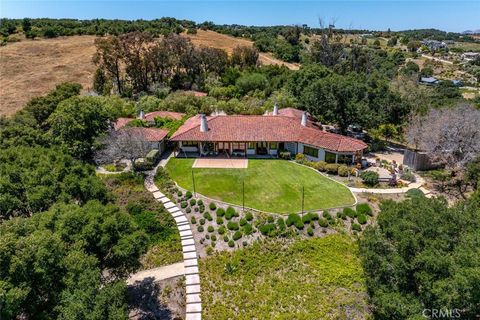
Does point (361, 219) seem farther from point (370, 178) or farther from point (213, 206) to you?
point (213, 206)

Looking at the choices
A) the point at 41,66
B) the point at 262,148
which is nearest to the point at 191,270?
the point at 262,148

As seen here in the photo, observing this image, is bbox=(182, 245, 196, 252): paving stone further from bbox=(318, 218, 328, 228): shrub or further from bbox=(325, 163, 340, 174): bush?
bbox=(325, 163, 340, 174): bush

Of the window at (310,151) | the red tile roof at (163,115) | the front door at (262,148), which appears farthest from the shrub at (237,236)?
the red tile roof at (163,115)

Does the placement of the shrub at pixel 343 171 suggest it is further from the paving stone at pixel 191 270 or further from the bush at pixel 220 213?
A: the paving stone at pixel 191 270

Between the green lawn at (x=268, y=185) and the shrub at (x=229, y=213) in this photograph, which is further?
the green lawn at (x=268, y=185)

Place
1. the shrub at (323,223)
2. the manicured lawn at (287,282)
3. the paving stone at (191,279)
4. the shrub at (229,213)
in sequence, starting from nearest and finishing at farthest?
the manicured lawn at (287,282)
the paving stone at (191,279)
the shrub at (323,223)
the shrub at (229,213)
